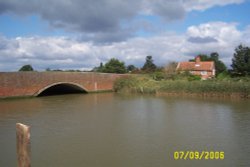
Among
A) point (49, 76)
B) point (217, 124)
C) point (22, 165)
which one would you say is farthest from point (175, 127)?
point (49, 76)

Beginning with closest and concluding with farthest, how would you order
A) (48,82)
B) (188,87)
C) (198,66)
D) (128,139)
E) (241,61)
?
1. (128,139)
2. (188,87)
3. (48,82)
4. (241,61)
5. (198,66)

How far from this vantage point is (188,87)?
99.3ft

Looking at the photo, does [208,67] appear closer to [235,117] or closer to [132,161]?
[235,117]

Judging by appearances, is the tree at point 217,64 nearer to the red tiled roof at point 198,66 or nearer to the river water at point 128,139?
the red tiled roof at point 198,66

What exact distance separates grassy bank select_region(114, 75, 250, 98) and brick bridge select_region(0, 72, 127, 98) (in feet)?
9.39

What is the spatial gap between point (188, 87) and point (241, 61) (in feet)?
57.7

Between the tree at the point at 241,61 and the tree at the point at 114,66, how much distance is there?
21.8 m

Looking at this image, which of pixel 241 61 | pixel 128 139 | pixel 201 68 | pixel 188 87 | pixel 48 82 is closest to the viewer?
pixel 128 139

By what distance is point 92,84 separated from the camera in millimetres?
38469

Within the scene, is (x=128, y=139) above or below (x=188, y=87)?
below

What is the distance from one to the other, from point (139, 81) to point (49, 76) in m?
12.2

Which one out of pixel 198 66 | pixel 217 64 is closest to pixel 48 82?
pixel 198 66

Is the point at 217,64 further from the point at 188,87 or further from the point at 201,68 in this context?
the point at 188,87

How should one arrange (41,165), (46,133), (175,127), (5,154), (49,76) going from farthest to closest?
1. (49,76)
2. (175,127)
3. (46,133)
4. (5,154)
5. (41,165)
